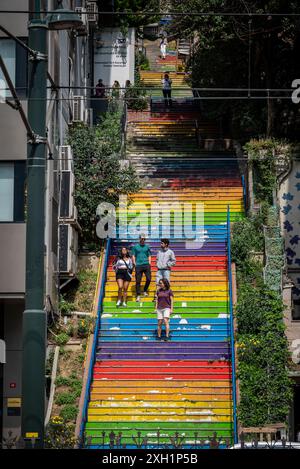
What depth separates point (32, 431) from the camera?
685 inches

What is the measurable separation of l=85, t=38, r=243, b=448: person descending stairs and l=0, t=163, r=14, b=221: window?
4.16 m

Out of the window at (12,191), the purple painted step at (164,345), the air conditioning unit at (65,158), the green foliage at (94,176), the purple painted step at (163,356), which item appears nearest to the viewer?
the window at (12,191)

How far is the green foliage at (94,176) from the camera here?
1348 inches

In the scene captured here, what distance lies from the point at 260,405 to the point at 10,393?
6374 millimetres

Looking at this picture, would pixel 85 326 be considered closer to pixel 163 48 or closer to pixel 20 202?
pixel 20 202

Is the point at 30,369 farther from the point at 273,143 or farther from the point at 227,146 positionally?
the point at 227,146

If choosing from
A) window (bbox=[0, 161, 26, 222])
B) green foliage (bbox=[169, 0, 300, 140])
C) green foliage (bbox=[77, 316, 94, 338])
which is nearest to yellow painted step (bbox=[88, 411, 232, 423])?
green foliage (bbox=[77, 316, 94, 338])

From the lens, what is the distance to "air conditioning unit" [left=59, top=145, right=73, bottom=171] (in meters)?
32.8

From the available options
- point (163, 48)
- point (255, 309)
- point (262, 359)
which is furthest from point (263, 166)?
point (163, 48)

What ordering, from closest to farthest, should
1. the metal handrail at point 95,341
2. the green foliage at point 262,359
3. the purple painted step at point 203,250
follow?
1. the metal handrail at point 95,341
2. the green foliage at point 262,359
3. the purple painted step at point 203,250

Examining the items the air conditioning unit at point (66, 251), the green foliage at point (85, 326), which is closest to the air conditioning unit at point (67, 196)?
the air conditioning unit at point (66, 251)

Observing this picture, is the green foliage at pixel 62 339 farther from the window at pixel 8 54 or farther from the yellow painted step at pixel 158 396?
the window at pixel 8 54

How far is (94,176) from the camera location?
3497 cm
